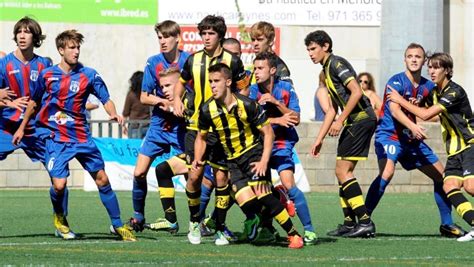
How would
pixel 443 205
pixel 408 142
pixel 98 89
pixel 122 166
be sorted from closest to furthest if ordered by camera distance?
1. pixel 98 89
2. pixel 443 205
3. pixel 408 142
4. pixel 122 166

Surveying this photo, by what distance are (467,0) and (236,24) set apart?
5075 mm

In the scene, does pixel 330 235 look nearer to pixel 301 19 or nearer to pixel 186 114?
pixel 186 114

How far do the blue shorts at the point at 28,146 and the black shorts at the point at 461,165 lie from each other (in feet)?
13.1

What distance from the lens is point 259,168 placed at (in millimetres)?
12141

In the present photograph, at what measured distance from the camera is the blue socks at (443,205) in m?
14.0

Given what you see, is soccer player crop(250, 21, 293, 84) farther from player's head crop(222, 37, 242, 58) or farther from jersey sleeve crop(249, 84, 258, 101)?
jersey sleeve crop(249, 84, 258, 101)

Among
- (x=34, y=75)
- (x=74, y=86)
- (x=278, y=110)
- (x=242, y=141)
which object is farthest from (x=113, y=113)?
(x=278, y=110)

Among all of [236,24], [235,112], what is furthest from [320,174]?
[235,112]

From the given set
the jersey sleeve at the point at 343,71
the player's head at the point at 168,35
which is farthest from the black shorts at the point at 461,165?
the player's head at the point at 168,35

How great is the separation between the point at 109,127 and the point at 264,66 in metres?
10.1

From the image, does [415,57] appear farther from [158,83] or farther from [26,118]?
[26,118]

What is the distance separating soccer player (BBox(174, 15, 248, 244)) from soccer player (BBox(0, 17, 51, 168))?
147 centimetres

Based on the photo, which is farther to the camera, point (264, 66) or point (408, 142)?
point (408, 142)

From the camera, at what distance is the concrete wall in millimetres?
21969
